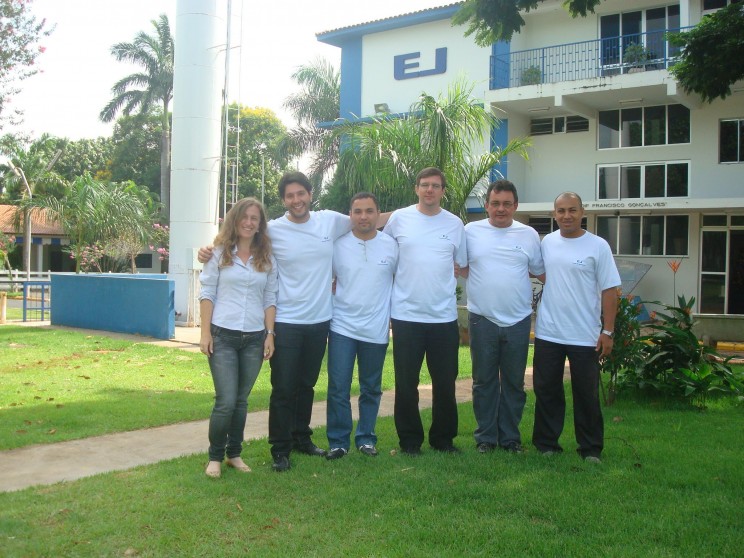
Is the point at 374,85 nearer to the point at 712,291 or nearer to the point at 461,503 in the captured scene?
the point at 712,291

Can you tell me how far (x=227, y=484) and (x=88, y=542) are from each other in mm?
1138

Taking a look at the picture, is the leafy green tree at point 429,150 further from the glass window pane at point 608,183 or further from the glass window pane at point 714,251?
the glass window pane at point 714,251

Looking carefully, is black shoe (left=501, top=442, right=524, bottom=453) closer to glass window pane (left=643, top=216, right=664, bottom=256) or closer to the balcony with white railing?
the balcony with white railing

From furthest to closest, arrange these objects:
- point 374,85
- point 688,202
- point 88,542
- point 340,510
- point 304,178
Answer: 1. point 374,85
2. point 688,202
3. point 304,178
4. point 340,510
5. point 88,542

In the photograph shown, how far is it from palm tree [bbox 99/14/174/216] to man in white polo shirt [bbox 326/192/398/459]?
39.0m

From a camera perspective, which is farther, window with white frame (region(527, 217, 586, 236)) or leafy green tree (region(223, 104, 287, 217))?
leafy green tree (region(223, 104, 287, 217))

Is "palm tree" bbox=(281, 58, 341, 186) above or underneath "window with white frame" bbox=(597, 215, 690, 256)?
above

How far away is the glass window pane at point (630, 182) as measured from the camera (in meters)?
20.4

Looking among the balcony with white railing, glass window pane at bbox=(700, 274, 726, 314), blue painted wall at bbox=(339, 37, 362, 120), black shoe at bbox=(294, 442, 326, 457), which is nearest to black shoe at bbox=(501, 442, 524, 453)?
black shoe at bbox=(294, 442, 326, 457)

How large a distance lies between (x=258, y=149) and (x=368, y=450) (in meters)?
43.7

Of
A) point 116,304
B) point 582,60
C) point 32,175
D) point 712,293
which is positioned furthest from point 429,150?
point 32,175

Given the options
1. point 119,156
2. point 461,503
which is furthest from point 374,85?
point 119,156

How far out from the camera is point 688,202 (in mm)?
18516

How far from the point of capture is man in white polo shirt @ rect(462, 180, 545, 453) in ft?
18.7
